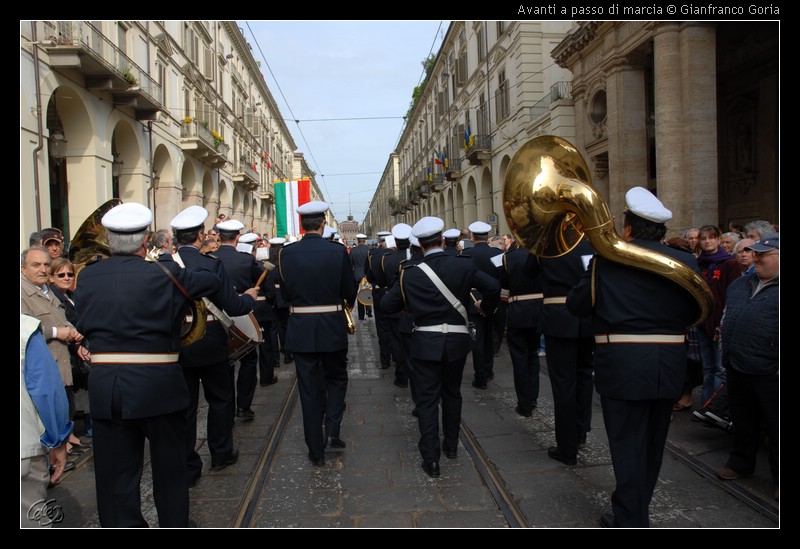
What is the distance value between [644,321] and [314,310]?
266 cm

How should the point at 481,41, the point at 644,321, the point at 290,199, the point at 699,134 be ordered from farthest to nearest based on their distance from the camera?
1. the point at 481,41
2. the point at 290,199
3. the point at 699,134
4. the point at 644,321

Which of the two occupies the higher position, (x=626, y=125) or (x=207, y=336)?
(x=626, y=125)

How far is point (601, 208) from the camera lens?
11.2 ft

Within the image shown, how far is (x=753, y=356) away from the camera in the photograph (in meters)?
4.09

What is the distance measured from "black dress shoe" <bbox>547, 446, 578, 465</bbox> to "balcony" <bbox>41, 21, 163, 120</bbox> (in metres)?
13.6

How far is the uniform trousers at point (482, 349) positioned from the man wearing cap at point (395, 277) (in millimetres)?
923

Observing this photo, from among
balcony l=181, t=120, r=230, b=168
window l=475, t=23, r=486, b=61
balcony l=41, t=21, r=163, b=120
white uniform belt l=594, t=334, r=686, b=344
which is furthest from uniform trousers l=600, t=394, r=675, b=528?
window l=475, t=23, r=486, b=61

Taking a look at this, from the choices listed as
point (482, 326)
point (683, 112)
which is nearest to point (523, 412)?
point (482, 326)

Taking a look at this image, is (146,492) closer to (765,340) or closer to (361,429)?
(361,429)

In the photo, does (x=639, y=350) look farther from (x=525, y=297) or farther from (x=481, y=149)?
(x=481, y=149)

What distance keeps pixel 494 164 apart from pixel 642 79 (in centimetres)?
1218

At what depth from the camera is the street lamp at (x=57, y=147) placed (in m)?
15.3
